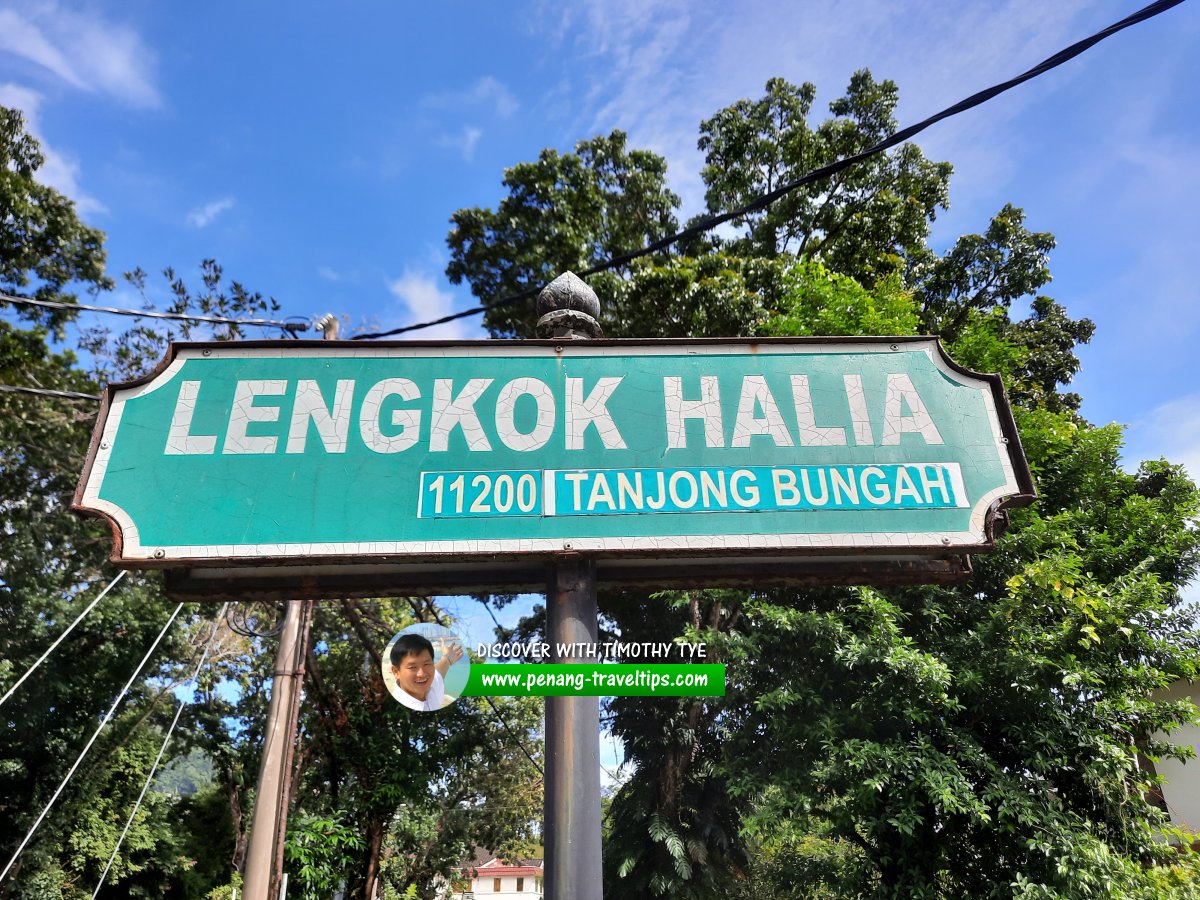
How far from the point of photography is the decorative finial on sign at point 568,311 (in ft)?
10.3

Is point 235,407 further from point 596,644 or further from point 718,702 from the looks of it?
point 718,702

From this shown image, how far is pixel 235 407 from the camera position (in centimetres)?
286

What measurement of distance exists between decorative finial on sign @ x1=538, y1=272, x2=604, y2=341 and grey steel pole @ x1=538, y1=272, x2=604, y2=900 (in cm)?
100

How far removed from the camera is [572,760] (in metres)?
2.36

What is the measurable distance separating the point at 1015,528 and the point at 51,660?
60.2 feet

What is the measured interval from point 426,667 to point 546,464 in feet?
2.71

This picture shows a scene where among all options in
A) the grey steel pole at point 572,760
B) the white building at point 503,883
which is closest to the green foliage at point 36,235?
the grey steel pole at point 572,760

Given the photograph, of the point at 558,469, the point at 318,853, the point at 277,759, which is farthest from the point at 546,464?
the point at 318,853

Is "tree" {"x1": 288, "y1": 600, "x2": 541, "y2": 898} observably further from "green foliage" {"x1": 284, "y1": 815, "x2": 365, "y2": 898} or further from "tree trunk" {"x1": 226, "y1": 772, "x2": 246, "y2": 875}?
"tree trunk" {"x1": 226, "y1": 772, "x2": 246, "y2": 875}

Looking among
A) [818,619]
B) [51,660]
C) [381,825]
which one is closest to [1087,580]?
[818,619]

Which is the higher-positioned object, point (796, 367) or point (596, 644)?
point (796, 367)

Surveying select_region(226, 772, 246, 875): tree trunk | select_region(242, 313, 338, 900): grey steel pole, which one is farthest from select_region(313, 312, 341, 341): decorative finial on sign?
select_region(226, 772, 246, 875): tree trunk

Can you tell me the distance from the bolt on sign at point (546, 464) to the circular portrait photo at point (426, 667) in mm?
185

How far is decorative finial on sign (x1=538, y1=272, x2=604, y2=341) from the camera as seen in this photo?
10.3ft
